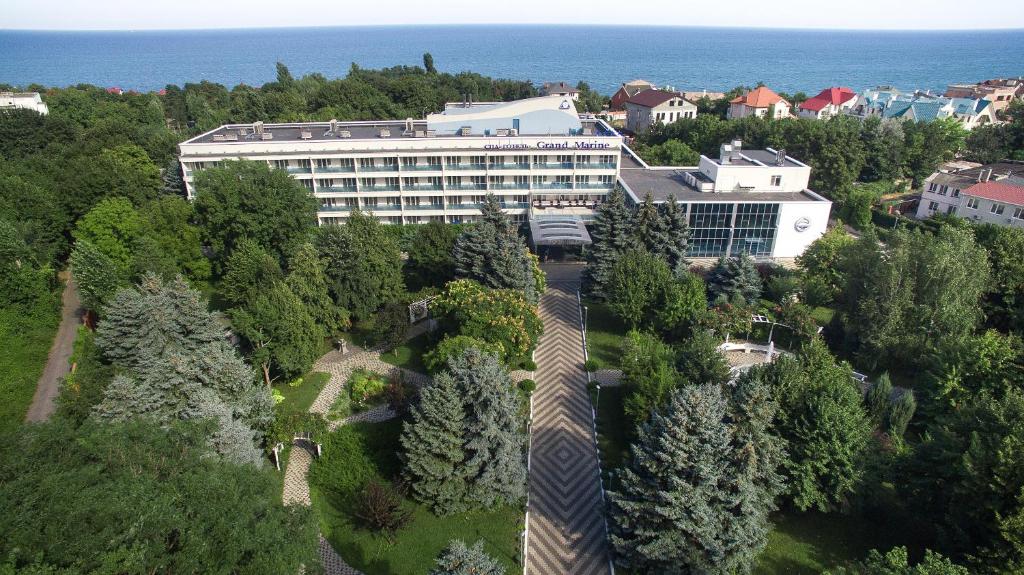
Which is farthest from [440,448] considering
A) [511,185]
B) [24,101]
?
[24,101]

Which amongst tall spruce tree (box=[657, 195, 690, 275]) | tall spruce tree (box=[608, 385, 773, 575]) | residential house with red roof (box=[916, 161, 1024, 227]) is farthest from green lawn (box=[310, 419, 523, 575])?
residential house with red roof (box=[916, 161, 1024, 227])

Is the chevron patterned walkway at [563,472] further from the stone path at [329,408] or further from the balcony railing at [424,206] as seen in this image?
the balcony railing at [424,206]

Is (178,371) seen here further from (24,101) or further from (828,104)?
(828,104)

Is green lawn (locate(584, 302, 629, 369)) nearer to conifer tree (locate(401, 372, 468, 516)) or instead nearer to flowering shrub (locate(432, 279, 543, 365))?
flowering shrub (locate(432, 279, 543, 365))

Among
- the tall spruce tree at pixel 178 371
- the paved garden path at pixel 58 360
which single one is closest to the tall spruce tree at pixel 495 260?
the tall spruce tree at pixel 178 371

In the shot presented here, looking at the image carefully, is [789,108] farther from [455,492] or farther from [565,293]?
[455,492]

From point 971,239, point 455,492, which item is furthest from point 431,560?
point 971,239
